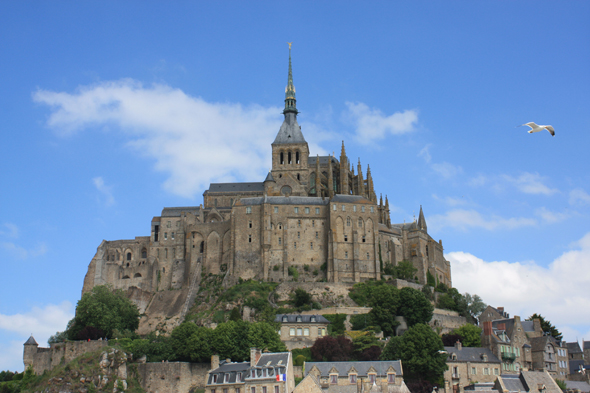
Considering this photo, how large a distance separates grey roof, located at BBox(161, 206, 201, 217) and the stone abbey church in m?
0.15

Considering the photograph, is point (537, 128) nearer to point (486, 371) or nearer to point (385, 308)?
point (486, 371)

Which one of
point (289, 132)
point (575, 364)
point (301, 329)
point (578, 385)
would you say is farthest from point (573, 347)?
point (289, 132)

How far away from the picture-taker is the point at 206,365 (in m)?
68.2

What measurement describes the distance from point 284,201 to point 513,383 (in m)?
42.3

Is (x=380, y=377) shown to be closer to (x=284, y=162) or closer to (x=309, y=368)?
(x=309, y=368)

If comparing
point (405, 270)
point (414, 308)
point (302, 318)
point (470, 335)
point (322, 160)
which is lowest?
point (470, 335)

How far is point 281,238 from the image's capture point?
96062mm

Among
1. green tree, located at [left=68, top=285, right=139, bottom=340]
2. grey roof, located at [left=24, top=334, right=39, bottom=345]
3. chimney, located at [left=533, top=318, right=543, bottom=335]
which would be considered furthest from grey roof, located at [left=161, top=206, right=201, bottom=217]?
chimney, located at [left=533, top=318, right=543, bottom=335]

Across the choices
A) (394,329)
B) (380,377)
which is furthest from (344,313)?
(380,377)

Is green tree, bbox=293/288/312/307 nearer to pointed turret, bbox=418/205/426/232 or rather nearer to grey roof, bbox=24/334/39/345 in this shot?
pointed turret, bbox=418/205/426/232

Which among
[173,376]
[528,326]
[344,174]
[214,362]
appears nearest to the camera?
[214,362]

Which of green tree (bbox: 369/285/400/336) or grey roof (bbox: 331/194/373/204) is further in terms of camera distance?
grey roof (bbox: 331/194/373/204)

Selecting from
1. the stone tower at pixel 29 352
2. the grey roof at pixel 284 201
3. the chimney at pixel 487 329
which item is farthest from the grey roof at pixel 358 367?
the grey roof at pixel 284 201

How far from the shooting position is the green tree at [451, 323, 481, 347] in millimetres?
74938
